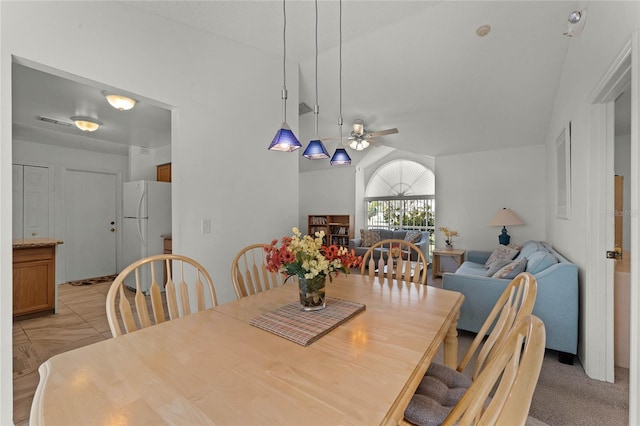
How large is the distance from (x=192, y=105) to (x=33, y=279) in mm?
2970

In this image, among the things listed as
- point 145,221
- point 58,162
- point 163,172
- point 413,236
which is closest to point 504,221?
point 413,236

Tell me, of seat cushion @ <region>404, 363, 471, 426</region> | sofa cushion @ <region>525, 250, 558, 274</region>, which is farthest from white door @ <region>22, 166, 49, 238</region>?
sofa cushion @ <region>525, 250, 558, 274</region>

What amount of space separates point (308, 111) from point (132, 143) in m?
3.09

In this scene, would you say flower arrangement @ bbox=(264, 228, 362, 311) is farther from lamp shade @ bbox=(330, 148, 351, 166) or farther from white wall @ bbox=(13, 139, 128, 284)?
white wall @ bbox=(13, 139, 128, 284)

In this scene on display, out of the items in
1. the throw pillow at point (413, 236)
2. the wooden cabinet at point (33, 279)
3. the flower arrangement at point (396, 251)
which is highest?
the flower arrangement at point (396, 251)

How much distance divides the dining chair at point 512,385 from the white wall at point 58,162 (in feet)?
18.9

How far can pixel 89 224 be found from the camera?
5238 mm

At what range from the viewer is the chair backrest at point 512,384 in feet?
1.86

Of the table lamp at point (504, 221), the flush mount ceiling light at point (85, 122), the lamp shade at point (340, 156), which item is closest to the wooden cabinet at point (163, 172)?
the flush mount ceiling light at point (85, 122)

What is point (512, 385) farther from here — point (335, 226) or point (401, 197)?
point (335, 226)

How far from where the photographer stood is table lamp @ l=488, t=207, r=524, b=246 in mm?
4539

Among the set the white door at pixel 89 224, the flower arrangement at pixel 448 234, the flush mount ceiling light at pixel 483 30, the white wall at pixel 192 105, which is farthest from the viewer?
the flower arrangement at pixel 448 234

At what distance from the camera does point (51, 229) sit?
15.8ft

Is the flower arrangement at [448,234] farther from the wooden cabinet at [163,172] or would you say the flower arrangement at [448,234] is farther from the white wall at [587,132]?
the wooden cabinet at [163,172]
